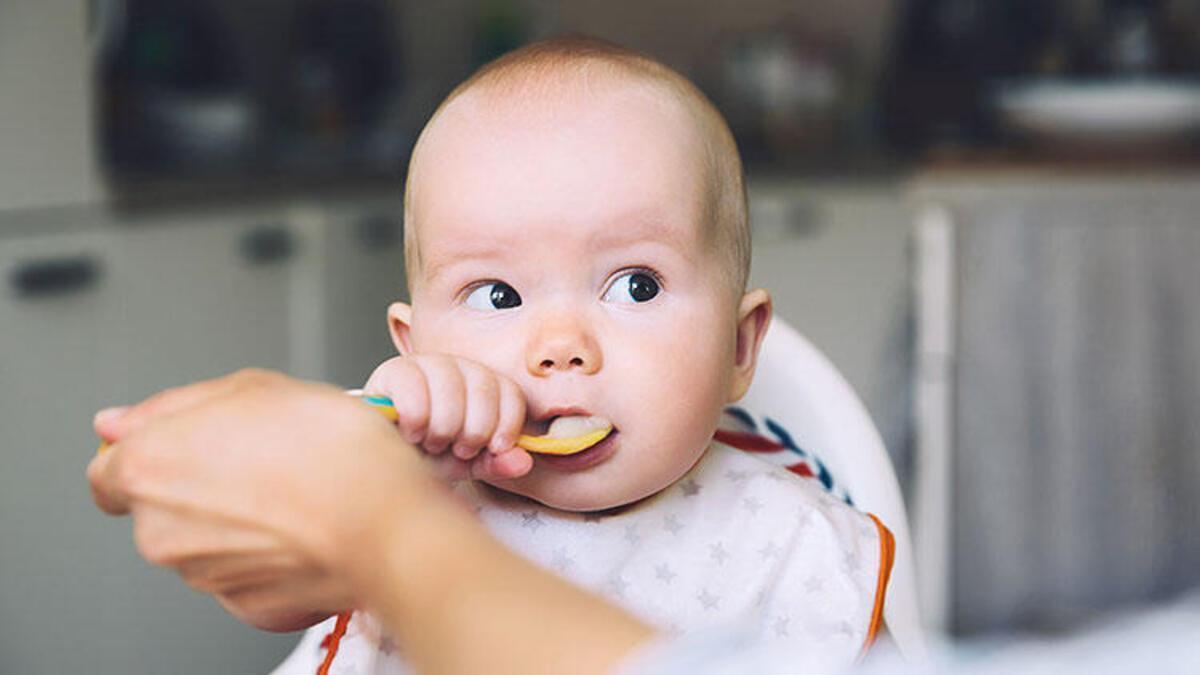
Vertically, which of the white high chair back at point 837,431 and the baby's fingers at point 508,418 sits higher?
the baby's fingers at point 508,418

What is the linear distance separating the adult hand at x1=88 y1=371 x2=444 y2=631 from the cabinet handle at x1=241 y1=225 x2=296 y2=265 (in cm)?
168

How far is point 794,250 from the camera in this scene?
9.12ft

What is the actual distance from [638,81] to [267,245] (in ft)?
4.79

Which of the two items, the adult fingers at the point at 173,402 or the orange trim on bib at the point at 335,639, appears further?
the orange trim on bib at the point at 335,639

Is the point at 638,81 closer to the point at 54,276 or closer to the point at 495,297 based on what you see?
Result: the point at 495,297

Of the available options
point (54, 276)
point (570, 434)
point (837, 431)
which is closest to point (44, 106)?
point (54, 276)

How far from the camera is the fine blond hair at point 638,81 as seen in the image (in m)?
0.81

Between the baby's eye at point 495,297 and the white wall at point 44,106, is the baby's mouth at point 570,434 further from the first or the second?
the white wall at point 44,106

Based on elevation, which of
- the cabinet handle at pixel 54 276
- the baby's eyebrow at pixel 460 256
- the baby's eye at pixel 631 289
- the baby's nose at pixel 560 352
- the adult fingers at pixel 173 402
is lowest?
the cabinet handle at pixel 54 276

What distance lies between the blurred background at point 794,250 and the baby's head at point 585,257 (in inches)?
42.7

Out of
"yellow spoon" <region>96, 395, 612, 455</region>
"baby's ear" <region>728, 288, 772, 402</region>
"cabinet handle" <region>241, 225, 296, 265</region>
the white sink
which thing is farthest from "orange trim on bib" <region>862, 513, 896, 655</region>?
the white sink

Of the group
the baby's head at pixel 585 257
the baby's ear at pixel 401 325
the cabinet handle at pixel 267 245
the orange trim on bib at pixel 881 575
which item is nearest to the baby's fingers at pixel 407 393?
the baby's head at pixel 585 257

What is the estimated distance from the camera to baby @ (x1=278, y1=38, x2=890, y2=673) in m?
0.75

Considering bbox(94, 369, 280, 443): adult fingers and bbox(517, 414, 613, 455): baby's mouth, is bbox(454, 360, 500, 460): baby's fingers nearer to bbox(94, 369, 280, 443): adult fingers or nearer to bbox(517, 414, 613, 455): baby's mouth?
bbox(517, 414, 613, 455): baby's mouth
